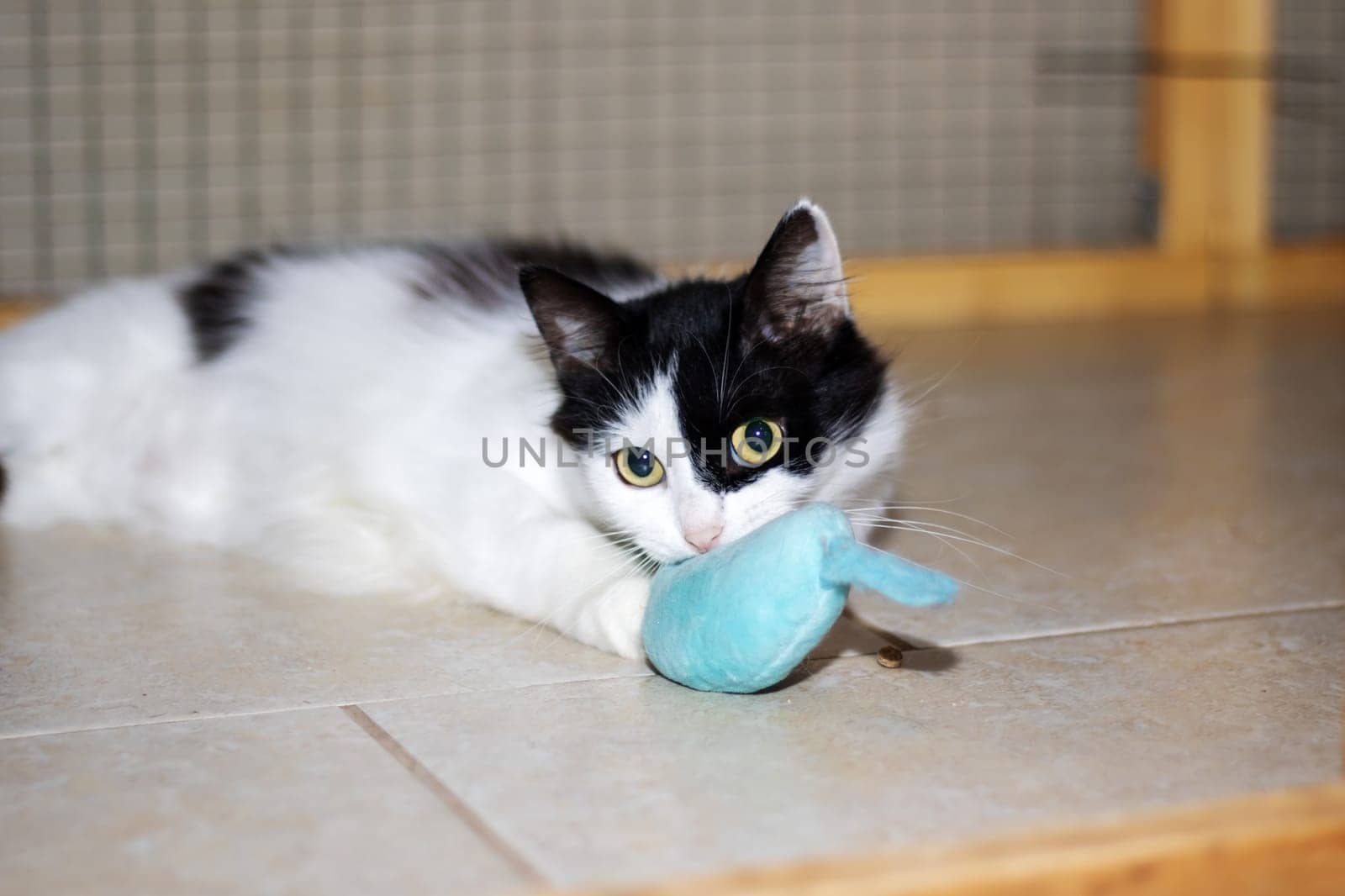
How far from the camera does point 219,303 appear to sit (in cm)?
209

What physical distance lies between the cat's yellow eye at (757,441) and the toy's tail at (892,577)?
0.76 feet

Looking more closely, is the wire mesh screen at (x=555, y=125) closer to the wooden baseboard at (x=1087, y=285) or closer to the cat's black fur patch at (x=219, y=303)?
the wooden baseboard at (x=1087, y=285)

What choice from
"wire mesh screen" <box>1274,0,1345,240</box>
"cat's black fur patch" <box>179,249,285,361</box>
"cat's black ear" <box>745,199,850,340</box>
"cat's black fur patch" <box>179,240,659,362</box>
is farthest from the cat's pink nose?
"wire mesh screen" <box>1274,0,1345,240</box>

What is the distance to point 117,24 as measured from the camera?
12.1ft

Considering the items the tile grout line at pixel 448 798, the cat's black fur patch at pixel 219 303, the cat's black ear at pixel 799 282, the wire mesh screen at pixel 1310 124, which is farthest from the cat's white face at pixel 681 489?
the wire mesh screen at pixel 1310 124

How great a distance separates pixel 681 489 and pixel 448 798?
0.41 meters

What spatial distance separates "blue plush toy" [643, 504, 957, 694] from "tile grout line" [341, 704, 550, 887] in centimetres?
26

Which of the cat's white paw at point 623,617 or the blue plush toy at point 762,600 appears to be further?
the cat's white paw at point 623,617

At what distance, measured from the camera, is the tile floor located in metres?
0.96

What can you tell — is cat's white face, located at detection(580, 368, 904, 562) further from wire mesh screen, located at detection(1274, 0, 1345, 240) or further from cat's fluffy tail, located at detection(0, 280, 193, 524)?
wire mesh screen, located at detection(1274, 0, 1345, 240)

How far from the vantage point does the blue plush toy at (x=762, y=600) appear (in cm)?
115

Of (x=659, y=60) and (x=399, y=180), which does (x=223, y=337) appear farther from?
(x=659, y=60)

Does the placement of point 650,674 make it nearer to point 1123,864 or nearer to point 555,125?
point 1123,864

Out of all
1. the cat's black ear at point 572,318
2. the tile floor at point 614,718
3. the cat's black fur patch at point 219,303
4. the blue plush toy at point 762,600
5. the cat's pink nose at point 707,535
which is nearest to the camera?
the tile floor at point 614,718
